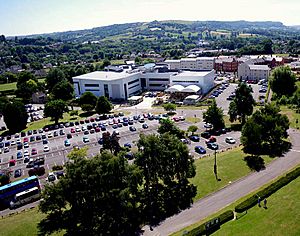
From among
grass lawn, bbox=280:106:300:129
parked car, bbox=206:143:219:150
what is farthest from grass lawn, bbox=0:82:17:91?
grass lawn, bbox=280:106:300:129

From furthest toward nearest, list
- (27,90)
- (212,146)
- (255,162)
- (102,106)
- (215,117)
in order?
(27,90) < (102,106) < (215,117) < (212,146) < (255,162)

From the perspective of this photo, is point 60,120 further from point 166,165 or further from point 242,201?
point 242,201

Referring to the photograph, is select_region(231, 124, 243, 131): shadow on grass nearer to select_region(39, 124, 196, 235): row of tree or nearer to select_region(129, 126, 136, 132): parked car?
select_region(129, 126, 136, 132): parked car

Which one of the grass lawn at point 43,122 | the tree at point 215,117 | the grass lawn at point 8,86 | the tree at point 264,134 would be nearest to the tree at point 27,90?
the grass lawn at point 8,86

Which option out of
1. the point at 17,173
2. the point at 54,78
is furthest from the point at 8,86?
the point at 17,173

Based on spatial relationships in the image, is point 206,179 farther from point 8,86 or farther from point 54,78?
point 8,86
